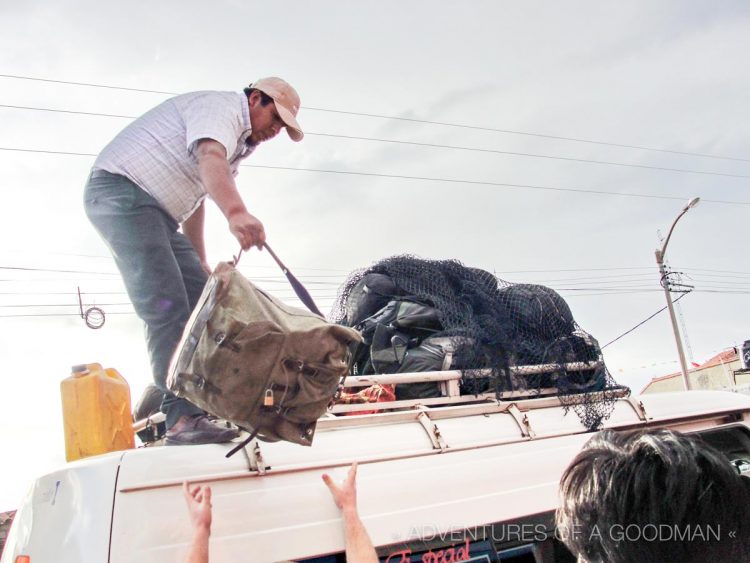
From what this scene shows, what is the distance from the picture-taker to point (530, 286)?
423 centimetres

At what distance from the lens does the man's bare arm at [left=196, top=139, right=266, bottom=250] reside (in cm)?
251

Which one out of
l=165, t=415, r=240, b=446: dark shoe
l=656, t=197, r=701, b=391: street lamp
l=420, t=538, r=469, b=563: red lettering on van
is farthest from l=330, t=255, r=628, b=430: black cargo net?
l=656, t=197, r=701, b=391: street lamp

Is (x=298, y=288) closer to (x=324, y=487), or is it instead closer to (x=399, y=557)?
(x=324, y=487)

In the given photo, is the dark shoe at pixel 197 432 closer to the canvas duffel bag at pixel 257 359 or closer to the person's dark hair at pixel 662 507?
the canvas duffel bag at pixel 257 359

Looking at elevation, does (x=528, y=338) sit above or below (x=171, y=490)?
above

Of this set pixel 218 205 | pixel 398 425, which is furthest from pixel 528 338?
pixel 218 205

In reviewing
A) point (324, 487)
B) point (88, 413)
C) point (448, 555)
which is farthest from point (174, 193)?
point (448, 555)

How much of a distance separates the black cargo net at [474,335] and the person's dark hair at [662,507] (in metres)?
2.27

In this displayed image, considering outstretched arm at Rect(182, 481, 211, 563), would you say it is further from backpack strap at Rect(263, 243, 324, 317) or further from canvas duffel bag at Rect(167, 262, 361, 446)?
backpack strap at Rect(263, 243, 324, 317)

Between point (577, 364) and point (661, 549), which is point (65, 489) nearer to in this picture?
point (661, 549)

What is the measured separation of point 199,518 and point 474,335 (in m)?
2.02

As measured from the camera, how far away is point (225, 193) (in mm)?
2592

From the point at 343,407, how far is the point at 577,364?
1516 millimetres

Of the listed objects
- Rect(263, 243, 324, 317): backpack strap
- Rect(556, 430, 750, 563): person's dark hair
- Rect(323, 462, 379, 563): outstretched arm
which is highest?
Rect(263, 243, 324, 317): backpack strap
